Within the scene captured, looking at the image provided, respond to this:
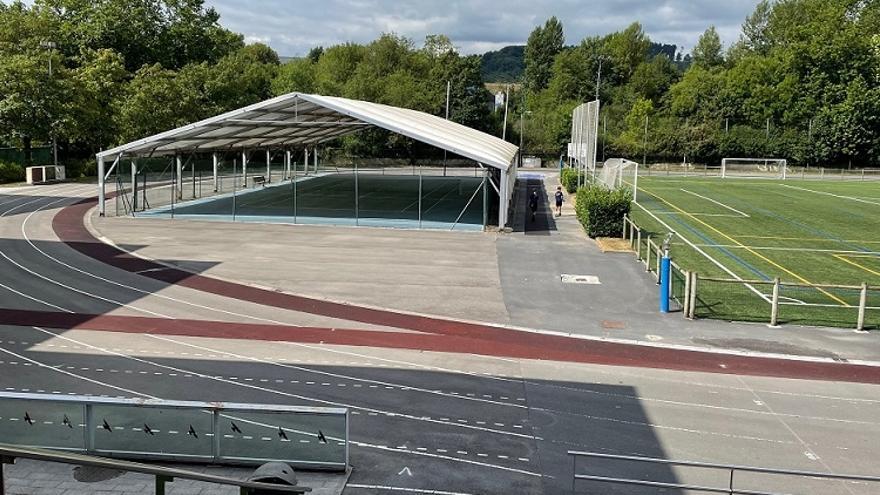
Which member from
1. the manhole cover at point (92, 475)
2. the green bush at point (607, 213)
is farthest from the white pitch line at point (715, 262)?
the manhole cover at point (92, 475)

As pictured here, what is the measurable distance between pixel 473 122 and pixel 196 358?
96981 millimetres

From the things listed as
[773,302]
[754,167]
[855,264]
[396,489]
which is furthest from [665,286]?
[754,167]

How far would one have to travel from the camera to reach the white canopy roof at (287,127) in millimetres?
34469

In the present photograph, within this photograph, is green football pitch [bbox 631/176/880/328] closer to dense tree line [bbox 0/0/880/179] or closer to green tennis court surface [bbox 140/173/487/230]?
green tennis court surface [bbox 140/173/487/230]

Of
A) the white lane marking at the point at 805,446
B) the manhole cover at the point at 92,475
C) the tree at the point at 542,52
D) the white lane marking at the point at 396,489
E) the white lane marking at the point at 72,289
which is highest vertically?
the tree at the point at 542,52

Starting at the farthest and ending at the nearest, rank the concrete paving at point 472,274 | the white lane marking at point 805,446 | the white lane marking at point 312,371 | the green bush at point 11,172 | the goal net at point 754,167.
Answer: the goal net at point 754,167 < the green bush at point 11,172 < the concrete paving at point 472,274 < the white lane marking at point 312,371 < the white lane marking at point 805,446

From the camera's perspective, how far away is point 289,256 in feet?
90.4

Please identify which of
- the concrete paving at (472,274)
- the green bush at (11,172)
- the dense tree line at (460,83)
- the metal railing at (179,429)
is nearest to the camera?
the metal railing at (179,429)

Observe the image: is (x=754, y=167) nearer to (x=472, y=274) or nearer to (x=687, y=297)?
(x=472, y=274)

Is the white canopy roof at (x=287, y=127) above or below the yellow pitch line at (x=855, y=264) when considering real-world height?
above

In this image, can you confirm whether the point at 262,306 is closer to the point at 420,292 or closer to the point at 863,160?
the point at 420,292

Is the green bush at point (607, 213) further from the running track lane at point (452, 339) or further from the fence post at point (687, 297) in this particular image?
the running track lane at point (452, 339)

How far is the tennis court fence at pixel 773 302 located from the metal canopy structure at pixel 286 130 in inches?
515

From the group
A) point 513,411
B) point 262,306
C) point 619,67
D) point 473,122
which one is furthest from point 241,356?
point 619,67
